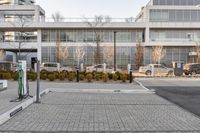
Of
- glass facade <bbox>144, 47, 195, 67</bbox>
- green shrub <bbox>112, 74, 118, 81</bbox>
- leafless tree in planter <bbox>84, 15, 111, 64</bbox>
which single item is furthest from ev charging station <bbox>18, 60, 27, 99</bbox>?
glass facade <bbox>144, 47, 195, 67</bbox>

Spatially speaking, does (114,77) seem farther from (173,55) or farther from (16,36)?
(16,36)

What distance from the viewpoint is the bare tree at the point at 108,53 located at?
181 feet

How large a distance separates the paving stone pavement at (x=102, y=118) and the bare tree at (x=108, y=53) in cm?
4341

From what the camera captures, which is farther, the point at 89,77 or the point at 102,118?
the point at 89,77

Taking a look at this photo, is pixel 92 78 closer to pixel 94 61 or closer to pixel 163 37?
pixel 94 61

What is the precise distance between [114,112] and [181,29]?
5124cm

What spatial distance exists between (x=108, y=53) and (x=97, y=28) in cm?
607

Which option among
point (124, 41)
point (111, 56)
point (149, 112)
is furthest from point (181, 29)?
point (149, 112)

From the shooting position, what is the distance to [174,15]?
58.0 metres

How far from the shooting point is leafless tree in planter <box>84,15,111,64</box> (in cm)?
5594

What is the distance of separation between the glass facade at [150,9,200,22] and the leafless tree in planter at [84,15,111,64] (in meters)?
9.50

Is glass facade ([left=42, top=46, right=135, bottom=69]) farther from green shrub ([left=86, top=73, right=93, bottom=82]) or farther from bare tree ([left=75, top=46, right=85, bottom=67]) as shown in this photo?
green shrub ([left=86, top=73, right=93, bottom=82])

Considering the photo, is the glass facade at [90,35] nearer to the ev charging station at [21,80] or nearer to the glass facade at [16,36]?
the glass facade at [16,36]

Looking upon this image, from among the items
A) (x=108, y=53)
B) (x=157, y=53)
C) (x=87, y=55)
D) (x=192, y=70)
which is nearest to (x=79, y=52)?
(x=87, y=55)
